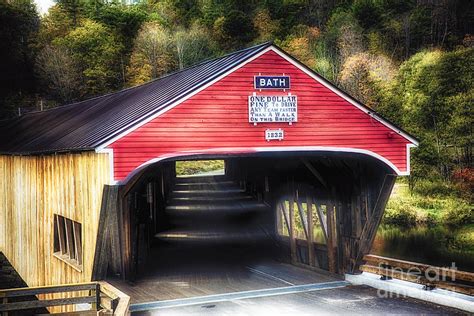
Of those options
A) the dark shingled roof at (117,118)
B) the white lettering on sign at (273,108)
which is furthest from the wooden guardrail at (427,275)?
the dark shingled roof at (117,118)

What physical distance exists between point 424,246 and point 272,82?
2061 centimetres

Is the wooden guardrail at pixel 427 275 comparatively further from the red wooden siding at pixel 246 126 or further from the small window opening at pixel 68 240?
the small window opening at pixel 68 240

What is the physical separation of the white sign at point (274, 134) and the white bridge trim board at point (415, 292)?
3899 millimetres

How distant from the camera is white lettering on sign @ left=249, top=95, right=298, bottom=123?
43.3 feet

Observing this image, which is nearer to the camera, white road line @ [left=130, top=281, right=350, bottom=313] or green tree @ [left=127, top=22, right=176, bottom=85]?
white road line @ [left=130, top=281, right=350, bottom=313]

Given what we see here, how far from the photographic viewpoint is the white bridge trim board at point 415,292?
1134 cm

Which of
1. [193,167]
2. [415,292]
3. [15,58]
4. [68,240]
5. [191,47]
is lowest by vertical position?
[415,292]

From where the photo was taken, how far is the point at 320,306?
12.2 metres

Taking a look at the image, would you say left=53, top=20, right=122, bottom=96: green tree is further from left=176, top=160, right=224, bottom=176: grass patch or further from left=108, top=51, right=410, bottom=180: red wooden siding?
left=108, top=51, right=410, bottom=180: red wooden siding

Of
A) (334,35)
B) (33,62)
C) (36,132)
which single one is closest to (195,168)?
(33,62)

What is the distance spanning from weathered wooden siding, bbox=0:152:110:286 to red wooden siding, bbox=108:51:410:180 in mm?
945

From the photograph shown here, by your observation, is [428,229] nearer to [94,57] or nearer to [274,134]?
[274,134]

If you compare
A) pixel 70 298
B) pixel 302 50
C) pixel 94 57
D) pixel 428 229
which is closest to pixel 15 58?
pixel 94 57

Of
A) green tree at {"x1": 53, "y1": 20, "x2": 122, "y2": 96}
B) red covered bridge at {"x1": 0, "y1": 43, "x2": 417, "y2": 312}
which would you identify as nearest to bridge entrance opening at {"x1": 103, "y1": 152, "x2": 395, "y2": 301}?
red covered bridge at {"x1": 0, "y1": 43, "x2": 417, "y2": 312}
